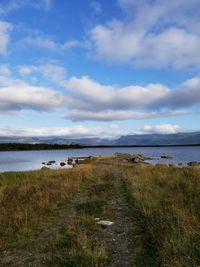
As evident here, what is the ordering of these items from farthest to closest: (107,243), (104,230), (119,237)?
1. (104,230)
2. (119,237)
3. (107,243)

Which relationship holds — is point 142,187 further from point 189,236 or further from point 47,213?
point 189,236

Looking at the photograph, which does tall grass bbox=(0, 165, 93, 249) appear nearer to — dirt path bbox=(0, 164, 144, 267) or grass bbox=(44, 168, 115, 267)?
dirt path bbox=(0, 164, 144, 267)

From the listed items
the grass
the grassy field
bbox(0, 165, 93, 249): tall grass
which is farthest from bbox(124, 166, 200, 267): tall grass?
bbox(0, 165, 93, 249): tall grass

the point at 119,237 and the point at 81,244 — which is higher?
the point at 81,244

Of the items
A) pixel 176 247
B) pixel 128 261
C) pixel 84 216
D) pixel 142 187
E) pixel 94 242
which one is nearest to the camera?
pixel 176 247

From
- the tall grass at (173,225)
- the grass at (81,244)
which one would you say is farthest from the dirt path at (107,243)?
the tall grass at (173,225)

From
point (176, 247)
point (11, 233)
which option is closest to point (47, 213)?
point (11, 233)

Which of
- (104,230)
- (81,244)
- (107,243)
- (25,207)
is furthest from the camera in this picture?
(25,207)

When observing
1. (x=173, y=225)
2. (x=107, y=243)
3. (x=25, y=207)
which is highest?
(x=173, y=225)

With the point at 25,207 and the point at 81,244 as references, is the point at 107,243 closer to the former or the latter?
the point at 81,244

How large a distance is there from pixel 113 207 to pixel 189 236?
7.24 metres

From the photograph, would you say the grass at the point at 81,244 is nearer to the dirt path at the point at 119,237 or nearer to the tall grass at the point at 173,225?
the dirt path at the point at 119,237

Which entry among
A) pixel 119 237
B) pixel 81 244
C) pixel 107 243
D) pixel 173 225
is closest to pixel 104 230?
pixel 119 237

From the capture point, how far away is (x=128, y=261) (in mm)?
8594
